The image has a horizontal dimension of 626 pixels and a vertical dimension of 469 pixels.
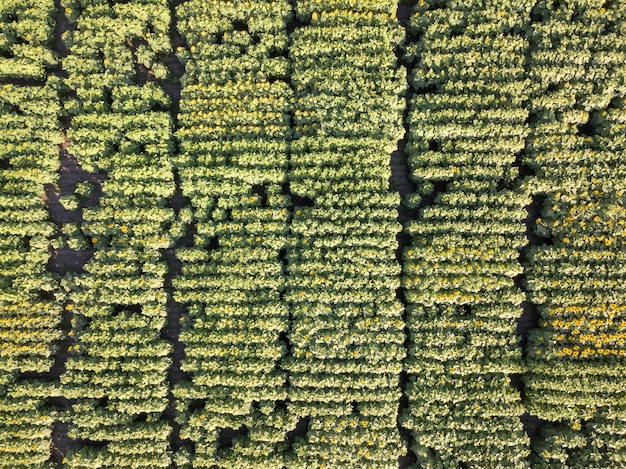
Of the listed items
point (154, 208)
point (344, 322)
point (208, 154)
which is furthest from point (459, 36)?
point (154, 208)

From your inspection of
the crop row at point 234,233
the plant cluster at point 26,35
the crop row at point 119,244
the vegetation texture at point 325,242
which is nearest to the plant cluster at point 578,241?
the vegetation texture at point 325,242

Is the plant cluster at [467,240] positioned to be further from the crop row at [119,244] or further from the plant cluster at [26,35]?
the plant cluster at [26,35]

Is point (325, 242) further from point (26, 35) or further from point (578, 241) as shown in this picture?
point (26, 35)

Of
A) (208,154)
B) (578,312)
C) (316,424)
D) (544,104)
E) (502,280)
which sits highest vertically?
(544,104)

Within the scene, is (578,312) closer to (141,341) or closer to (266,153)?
(266,153)

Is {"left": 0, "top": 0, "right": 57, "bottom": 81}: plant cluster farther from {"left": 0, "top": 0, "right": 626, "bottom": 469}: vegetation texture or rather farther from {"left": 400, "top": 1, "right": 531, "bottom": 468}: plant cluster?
{"left": 400, "top": 1, "right": 531, "bottom": 468}: plant cluster

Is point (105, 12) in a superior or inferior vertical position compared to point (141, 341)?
superior
